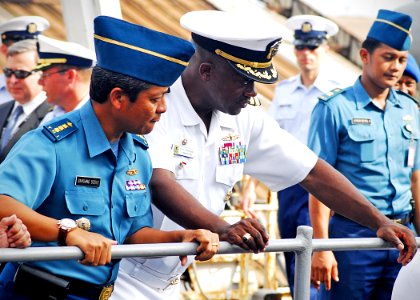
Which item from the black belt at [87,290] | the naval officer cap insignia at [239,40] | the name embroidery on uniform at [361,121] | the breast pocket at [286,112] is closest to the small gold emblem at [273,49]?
the naval officer cap insignia at [239,40]

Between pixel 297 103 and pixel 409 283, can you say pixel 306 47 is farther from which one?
pixel 409 283

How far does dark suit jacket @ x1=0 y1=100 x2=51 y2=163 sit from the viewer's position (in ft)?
19.9

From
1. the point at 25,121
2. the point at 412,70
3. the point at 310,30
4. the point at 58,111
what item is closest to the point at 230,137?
the point at 58,111

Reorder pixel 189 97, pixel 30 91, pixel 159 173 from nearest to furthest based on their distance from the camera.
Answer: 1. pixel 159 173
2. pixel 189 97
3. pixel 30 91

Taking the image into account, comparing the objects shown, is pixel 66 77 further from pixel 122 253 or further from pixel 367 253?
pixel 122 253

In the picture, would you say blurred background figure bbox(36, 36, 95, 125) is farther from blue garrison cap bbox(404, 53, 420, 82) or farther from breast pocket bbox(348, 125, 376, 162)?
blue garrison cap bbox(404, 53, 420, 82)

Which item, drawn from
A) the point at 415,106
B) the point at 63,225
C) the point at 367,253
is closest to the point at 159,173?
the point at 63,225

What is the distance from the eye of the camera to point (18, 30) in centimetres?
723

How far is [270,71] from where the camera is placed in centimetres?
384

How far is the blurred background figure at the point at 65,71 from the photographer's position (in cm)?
568

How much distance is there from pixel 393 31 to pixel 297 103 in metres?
2.07

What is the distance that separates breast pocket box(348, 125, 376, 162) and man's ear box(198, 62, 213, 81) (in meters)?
1.41

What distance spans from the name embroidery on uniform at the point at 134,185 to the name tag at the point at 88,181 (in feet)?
0.42

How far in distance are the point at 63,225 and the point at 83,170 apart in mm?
264
